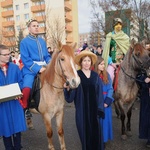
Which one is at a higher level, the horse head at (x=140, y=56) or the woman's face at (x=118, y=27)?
the woman's face at (x=118, y=27)

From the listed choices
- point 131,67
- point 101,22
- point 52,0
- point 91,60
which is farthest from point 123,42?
point 52,0

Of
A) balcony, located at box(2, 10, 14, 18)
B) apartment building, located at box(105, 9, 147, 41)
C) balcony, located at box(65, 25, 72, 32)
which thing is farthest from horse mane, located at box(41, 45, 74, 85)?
balcony, located at box(2, 10, 14, 18)

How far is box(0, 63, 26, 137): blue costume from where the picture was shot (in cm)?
325

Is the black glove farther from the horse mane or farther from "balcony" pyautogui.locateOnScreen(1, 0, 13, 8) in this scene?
"balcony" pyautogui.locateOnScreen(1, 0, 13, 8)

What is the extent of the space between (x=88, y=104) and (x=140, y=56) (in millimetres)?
1704

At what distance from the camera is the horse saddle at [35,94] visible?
4.01 m

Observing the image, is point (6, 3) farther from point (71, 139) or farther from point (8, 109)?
point (8, 109)

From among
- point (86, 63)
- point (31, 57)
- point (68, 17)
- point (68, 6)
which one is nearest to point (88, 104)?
point (86, 63)

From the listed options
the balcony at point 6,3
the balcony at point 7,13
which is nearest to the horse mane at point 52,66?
the balcony at point 7,13

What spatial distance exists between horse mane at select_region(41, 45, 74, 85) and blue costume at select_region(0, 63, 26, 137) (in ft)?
2.17

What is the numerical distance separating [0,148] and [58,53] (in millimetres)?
2665

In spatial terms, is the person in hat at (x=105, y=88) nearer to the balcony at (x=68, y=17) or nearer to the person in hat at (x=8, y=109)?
the person in hat at (x=8, y=109)

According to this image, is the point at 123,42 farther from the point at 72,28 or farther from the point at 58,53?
the point at 72,28

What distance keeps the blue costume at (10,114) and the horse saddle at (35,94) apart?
0.65 meters
